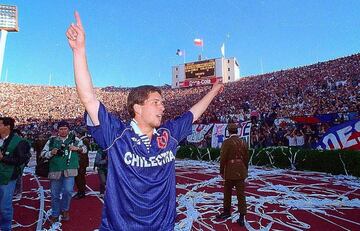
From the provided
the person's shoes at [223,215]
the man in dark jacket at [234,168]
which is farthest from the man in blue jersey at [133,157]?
the person's shoes at [223,215]

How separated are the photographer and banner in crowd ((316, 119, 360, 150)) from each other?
11147 millimetres

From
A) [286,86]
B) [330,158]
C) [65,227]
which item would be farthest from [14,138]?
[286,86]

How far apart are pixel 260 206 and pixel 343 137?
7.75 meters

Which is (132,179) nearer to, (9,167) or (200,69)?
(9,167)

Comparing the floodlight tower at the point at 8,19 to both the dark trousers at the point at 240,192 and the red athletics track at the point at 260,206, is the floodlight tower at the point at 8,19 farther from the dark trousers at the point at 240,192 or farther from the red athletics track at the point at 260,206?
the dark trousers at the point at 240,192

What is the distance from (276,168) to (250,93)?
24.5m

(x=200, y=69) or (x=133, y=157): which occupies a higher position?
(x=200, y=69)

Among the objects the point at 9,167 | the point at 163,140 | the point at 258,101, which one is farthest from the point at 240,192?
the point at 258,101

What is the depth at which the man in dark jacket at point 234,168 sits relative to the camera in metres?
6.68

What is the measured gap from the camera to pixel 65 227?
661cm

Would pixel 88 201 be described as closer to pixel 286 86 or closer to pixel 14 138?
pixel 14 138

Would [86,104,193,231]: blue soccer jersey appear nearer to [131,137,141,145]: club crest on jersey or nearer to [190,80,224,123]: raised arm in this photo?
[131,137,141,145]: club crest on jersey

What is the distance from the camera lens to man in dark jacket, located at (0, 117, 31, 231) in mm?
5449

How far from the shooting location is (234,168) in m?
6.73
